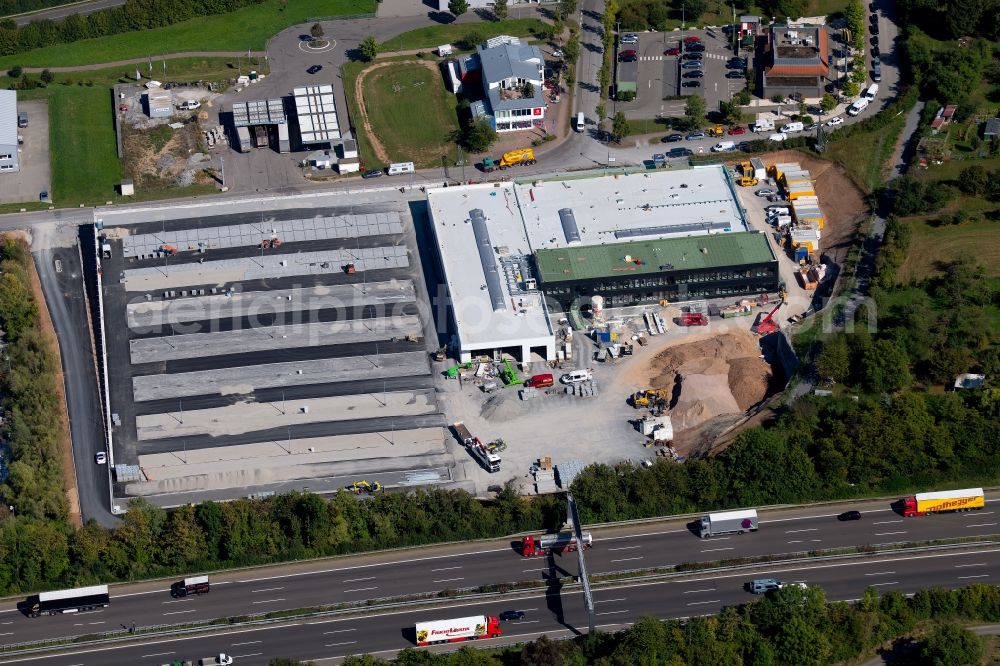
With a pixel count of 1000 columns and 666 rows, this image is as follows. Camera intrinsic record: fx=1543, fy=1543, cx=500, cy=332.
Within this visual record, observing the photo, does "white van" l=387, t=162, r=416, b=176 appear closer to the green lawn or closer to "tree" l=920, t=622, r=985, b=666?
the green lawn

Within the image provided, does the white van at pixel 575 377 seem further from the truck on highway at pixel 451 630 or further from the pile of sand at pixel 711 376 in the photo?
the truck on highway at pixel 451 630

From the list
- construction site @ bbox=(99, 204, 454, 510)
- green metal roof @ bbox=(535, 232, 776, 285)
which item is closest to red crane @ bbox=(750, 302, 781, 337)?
green metal roof @ bbox=(535, 232, 776, 285)

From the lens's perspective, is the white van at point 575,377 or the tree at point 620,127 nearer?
the white van at point 575,377

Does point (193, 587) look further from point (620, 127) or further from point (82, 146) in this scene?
point (620, 127)

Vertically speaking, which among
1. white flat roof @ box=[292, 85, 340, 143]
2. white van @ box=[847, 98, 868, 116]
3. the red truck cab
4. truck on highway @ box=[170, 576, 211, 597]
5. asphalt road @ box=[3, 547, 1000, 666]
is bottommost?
asphalt road @ box=[3, 547, 1000, 666]

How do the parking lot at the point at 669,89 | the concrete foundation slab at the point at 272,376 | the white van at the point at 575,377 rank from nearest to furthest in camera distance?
the concrete foundation slab at the point at 272,376 → the white van at the point at 575,377 → the parking lot at the point at 669,89

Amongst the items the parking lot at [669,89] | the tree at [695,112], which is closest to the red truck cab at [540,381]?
the tree at [695,112]

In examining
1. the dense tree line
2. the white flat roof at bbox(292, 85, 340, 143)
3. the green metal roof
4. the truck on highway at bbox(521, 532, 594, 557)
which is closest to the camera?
the dense tree line

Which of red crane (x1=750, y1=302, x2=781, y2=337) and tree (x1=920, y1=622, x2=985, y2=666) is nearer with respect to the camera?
tree (x1=920, y1=622, x2=985, y2=666)
